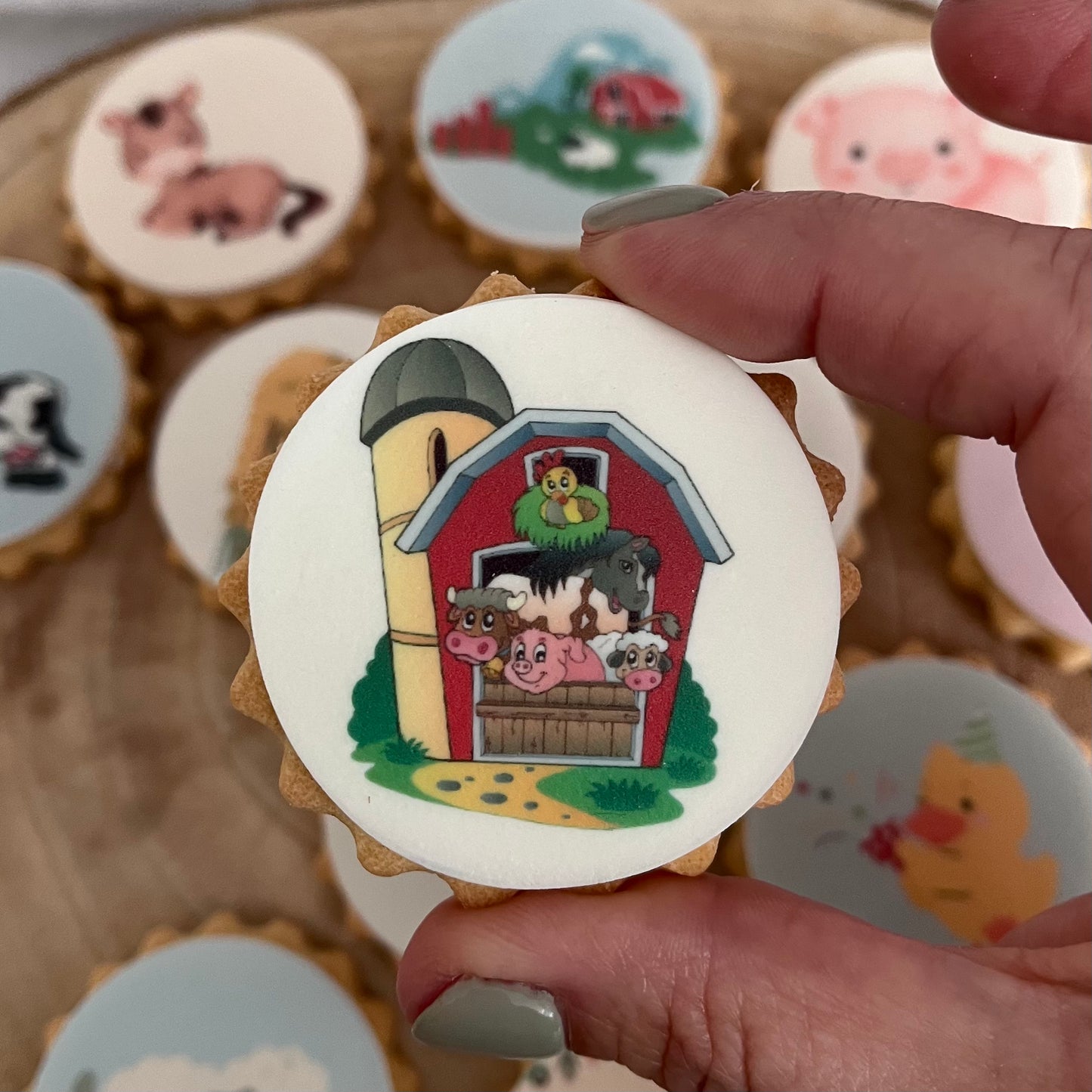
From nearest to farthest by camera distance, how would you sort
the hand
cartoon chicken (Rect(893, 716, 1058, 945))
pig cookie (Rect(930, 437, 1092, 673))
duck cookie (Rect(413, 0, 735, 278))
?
the hand
cartoon chicken (Rect(893, 716, 1058, 945))
pig cookie (Rect(930, 437, 1092, 673))
duck cookie (Rect(413, 0, 735, 278))

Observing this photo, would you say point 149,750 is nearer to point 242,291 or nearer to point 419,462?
point 242,291

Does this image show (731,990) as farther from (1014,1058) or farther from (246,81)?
(246,81)

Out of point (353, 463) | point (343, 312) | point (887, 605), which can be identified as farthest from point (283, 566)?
point (887, 605)

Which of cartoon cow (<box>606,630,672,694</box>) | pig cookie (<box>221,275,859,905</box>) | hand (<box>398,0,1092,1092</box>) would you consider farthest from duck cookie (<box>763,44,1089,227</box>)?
cartoon cow (<box>606,630,672,694</box>)

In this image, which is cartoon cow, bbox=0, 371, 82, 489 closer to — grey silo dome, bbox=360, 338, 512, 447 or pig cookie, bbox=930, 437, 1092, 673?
grey silo dome, bbox=360, 338, 512, 447

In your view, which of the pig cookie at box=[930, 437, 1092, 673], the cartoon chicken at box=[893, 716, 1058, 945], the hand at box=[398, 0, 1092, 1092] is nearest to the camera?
the hand at box=[398, 0, 1092, 1092]

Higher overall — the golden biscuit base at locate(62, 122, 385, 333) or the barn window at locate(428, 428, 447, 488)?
the barn window at locate(428, 428, 447, 488)

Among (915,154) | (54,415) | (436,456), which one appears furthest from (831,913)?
(54,415)
